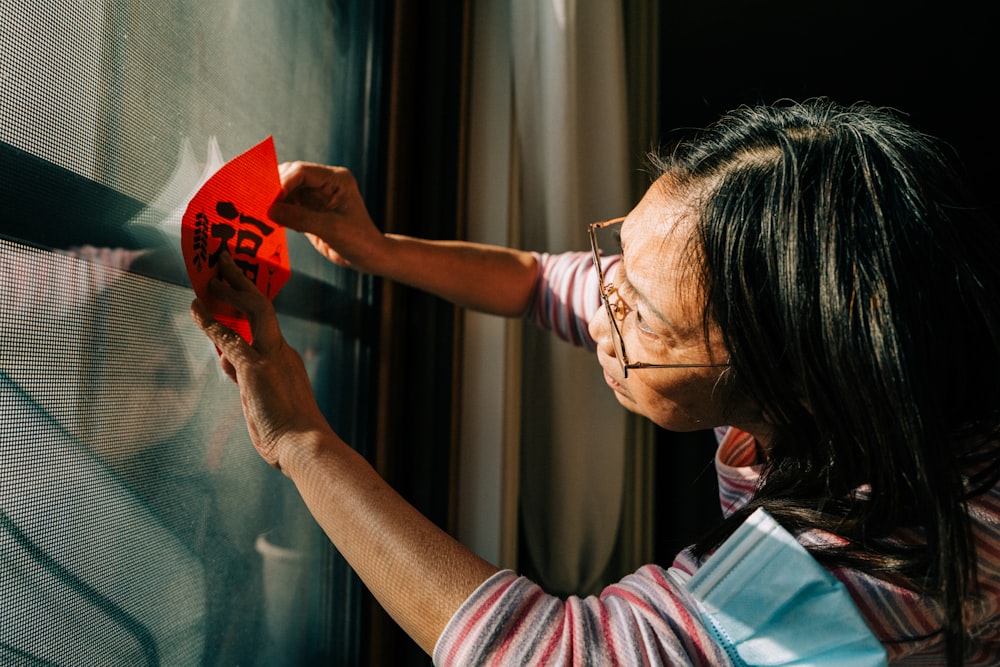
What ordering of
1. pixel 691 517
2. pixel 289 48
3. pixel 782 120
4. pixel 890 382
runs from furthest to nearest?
1. pixel 691 517
2. pixel 289 48
3. pixel 782 120
4. pixel 890 382

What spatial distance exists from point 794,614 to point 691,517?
80cm

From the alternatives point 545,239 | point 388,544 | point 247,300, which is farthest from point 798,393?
point 545,239

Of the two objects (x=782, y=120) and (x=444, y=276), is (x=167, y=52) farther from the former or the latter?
(x=782, y=120)

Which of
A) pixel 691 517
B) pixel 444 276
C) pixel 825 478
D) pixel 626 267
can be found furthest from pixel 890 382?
pixel 691 517

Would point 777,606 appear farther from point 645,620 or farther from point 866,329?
point 866,329

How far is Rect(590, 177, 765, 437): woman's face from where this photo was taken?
56 centimetres

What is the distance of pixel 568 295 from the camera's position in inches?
33.7

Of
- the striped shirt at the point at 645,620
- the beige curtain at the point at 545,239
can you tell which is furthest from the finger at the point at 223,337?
the beige curtain at the point at 545,239

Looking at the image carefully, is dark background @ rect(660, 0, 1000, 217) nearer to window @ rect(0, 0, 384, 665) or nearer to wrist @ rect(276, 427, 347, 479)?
window @ rect(0, 0, 384, 665)

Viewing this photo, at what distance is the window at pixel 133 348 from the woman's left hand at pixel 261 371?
59 millimetres

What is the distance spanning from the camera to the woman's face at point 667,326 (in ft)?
1.84

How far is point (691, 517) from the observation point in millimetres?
1268

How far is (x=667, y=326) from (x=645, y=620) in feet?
0.77

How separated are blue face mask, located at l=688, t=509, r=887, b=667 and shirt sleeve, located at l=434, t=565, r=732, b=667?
2 cm
